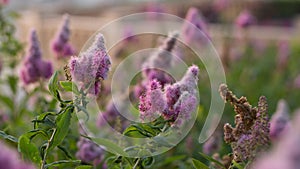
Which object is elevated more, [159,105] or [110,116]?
[110,116]

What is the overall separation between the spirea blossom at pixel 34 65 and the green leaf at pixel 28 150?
1.06 metres

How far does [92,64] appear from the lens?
164 cm

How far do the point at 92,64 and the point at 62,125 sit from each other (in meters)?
0.20

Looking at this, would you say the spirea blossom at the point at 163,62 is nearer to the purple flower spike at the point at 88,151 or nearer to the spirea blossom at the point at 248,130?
the purple flower spike at the point at 88,151

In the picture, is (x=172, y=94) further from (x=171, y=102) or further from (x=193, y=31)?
(x=193, y=31)

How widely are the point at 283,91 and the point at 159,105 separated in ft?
13.2

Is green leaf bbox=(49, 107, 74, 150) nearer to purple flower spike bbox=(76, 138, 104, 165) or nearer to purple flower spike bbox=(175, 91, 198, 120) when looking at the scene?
purple flower spike bbox=(175, 91, 198, 120)

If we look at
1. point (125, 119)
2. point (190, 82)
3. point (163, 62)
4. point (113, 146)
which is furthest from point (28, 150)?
point (125, 119)

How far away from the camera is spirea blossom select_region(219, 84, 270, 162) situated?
1.57 meters

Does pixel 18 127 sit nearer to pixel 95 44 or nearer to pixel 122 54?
pixel 95 44

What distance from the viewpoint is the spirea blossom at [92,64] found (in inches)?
64.5

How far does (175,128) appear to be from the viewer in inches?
68.8

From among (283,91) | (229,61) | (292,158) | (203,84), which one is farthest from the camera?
(229,61)

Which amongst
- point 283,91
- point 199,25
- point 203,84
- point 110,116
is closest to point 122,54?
point 203,84
